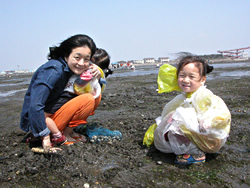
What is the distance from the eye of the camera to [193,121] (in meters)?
2.26

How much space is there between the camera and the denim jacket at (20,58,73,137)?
252 centimetres

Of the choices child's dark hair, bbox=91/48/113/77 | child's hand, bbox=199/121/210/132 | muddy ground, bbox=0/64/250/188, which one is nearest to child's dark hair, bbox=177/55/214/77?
child's hand, bbox=199/121/210/132

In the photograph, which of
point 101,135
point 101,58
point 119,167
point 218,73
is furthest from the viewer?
point 218,73

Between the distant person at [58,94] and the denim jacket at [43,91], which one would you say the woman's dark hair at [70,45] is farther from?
the denim jacket at [43,91]

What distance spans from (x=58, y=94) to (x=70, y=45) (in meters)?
0.61

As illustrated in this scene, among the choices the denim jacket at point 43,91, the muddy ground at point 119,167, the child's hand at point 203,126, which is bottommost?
the muddy ground at point 119,167

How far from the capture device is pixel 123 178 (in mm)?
2131

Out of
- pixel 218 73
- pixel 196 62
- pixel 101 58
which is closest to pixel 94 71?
pixel 101 58

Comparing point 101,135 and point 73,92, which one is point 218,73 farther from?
point 73,92

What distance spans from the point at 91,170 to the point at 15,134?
1.86 metres

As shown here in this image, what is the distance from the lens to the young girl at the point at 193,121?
220cm

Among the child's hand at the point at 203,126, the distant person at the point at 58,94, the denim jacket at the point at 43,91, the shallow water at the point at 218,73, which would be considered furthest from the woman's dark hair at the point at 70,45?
the shallow water at the point at 218,73

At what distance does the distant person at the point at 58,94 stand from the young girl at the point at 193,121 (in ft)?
3.48

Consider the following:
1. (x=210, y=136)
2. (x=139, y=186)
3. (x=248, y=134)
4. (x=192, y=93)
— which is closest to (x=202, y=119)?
(x=210, y=136)
